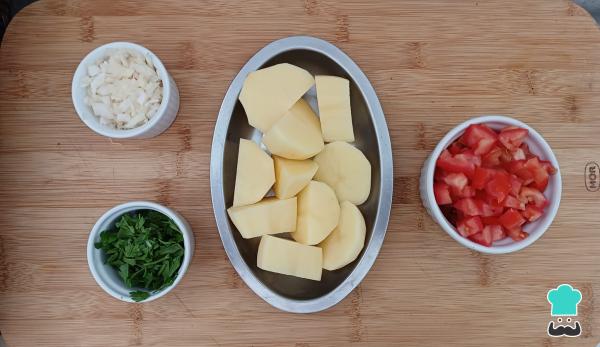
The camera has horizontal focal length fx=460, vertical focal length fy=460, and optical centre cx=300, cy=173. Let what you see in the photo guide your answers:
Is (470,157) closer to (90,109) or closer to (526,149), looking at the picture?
(526,149)

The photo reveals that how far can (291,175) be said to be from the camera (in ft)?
3.54

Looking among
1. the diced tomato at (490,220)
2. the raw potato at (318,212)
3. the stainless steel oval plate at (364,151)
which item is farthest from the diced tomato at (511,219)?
the raw potato at (318,212)

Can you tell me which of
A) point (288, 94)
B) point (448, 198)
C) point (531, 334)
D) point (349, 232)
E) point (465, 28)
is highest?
point (465, 28)

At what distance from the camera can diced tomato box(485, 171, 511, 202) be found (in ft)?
3.41

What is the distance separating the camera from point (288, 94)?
3.62 ft

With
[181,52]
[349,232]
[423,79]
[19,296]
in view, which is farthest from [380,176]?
[19,296]

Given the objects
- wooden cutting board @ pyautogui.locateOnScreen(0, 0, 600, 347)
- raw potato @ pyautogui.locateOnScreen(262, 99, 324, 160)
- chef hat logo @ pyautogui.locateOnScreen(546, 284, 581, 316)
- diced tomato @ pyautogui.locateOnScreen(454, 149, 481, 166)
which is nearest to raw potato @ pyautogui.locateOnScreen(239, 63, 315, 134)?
raw potato @ pyautogui.locateOnScreen(262, 99, 324, 160)

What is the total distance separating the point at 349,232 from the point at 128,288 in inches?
21.5

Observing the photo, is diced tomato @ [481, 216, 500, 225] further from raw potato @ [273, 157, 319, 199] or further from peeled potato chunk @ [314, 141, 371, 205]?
raw potato @ [273, 157, 319, 199]

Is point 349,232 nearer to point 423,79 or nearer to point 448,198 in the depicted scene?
point 448,198

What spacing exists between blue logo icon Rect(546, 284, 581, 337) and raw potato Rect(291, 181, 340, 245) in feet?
2.07

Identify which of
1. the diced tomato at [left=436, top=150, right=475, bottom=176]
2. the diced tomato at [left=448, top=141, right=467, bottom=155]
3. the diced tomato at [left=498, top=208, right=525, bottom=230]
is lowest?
the diced tomato at [left=498, top=208, right=525, bottom=230]

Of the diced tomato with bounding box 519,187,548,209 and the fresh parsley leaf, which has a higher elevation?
the diced tomato with bounding box 519,187,548,209

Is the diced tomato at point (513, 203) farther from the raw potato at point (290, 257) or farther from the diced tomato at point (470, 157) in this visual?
the raw potato at point (290, 257)
